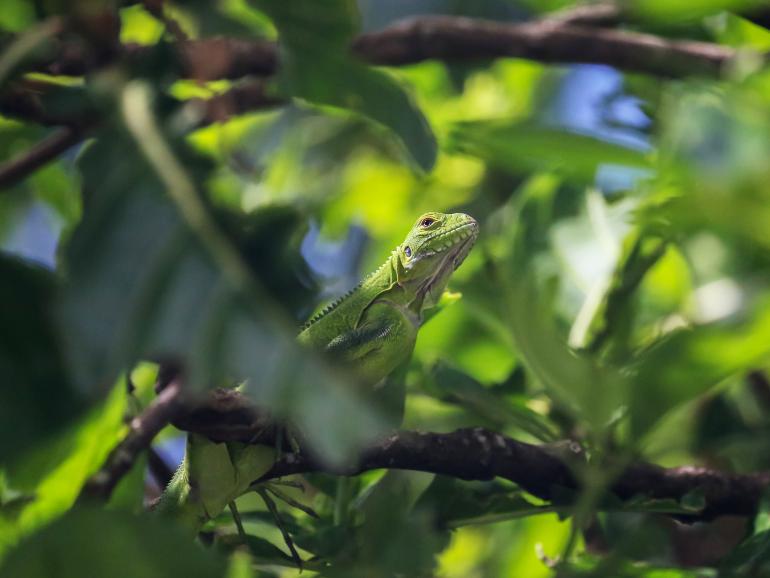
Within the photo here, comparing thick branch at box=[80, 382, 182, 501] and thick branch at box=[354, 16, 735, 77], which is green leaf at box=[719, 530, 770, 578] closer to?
thick branch at box=[80, 382, 182, 501]

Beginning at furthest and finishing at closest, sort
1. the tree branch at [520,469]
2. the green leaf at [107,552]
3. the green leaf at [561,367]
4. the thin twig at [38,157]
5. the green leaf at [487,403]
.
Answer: the green leaf at [487,403] → the tree branch at [520,469] → the green leaf at [561,367] → the thin twig at [38,157] → the green leaf at [107,552]

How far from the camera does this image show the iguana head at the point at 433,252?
3502mm

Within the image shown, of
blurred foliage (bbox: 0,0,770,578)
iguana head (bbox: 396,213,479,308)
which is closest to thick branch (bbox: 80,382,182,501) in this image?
blurred foliage (bbox: 0,0,770,578)

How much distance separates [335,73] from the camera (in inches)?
95.2

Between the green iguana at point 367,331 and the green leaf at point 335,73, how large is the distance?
0.71 meters

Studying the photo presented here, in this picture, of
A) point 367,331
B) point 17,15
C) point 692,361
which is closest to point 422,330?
point 367,331

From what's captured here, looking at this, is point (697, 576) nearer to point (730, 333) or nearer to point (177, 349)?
point (730, 333)

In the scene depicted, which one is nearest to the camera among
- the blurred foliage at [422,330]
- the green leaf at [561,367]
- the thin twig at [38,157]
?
the blurred foliage at [422,330]

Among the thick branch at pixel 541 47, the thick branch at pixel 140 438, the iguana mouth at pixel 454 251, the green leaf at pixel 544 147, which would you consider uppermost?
the thick branch at pixel 140 438

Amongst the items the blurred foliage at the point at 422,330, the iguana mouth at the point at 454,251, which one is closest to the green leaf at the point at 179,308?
the blurred foliage at the point at 422,330

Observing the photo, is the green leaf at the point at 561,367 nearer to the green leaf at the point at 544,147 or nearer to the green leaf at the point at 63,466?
the green leaf at the point at 544,147

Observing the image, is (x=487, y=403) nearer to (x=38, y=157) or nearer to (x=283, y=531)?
(x=283, y=531)

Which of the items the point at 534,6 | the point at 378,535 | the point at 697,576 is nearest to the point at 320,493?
the point at 378,535

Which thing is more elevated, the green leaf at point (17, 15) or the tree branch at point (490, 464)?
the green leaf at point (17, 15)
